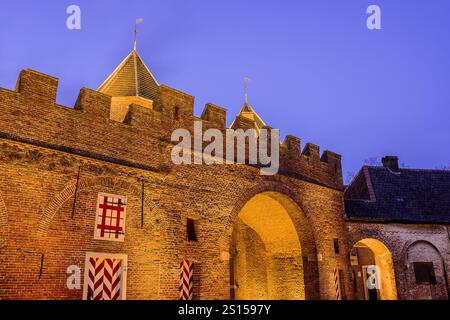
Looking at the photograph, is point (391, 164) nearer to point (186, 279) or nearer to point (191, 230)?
point (191, 230)

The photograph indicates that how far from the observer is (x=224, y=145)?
13.6m

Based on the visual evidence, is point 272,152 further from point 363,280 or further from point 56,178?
point 363,280

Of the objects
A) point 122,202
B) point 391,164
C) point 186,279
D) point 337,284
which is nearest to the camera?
point 122,202

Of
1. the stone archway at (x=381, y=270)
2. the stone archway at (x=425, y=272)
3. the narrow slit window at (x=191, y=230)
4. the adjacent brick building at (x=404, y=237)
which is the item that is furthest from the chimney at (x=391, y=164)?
the narrow slit window at (x=191, y=230)

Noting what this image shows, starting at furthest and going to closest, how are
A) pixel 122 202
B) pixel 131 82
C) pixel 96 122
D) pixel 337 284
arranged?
pixel 131 82, pixel 337 284, pixel 96 122, pixel 122 202

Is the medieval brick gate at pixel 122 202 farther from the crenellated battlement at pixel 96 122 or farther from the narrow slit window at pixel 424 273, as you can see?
the narrow slit window at pixel 424 273

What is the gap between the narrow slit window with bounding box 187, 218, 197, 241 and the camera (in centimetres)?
1199

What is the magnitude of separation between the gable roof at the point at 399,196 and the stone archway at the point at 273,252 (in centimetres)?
319

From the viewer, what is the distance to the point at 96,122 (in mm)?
10820

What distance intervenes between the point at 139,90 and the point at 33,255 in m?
8.82

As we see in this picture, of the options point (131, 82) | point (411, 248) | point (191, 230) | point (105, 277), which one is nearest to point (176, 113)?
point (191, 230)

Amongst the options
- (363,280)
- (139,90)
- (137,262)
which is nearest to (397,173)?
(363,280)

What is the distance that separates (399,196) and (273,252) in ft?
26.1

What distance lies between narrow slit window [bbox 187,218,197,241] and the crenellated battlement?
1.85 meters
